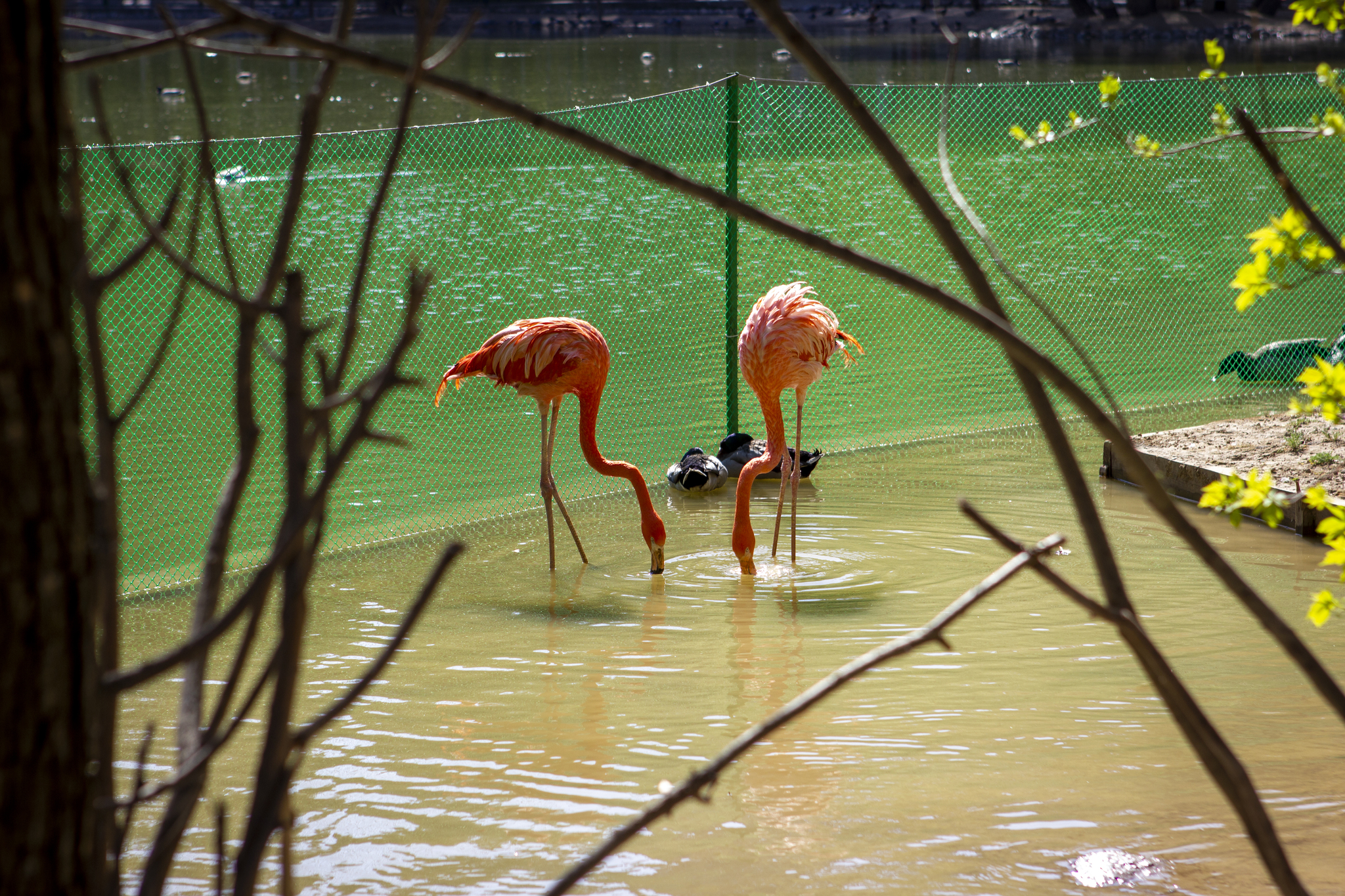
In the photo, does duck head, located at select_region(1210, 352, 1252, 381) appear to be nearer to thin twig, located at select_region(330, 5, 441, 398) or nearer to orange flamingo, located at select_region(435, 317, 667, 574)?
orange flamingo, located at select_region(435, 317, 667, 574)

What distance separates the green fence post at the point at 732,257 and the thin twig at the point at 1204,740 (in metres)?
5.95

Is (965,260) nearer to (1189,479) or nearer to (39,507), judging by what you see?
(39,507)

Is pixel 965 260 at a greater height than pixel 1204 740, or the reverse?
pixel 965 260

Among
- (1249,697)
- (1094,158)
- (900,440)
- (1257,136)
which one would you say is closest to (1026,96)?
(1094,158)

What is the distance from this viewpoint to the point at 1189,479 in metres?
6.79

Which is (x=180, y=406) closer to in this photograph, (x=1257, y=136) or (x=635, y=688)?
(x=635, y=688)

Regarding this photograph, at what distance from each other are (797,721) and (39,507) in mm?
3563

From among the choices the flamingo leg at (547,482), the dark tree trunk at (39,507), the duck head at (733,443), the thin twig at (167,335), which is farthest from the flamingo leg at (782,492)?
the dark tree trunk at (39,507)

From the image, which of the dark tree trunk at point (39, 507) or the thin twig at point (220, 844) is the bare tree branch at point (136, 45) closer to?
the dark tree trunk at point (39, 507)

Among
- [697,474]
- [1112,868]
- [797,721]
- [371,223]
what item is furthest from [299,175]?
[697,474]

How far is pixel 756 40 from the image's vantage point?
60.6 meters

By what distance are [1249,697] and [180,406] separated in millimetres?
6150

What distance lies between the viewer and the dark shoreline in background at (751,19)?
51125mm

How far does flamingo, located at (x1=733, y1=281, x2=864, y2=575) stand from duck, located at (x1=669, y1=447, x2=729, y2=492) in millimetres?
923
